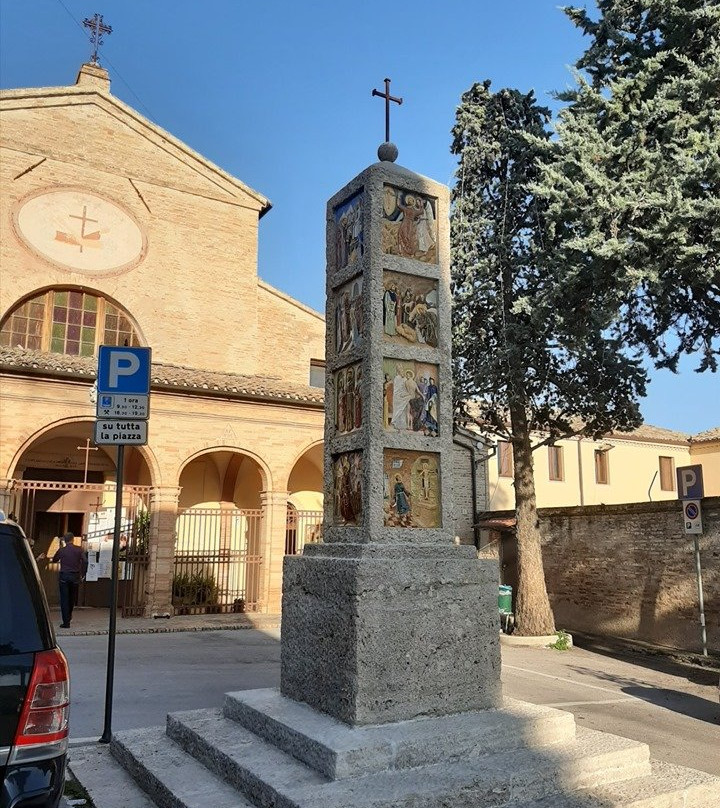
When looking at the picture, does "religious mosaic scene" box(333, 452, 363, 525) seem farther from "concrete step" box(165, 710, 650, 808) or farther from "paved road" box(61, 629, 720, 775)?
"paved road" box(61, 629, 720, 775)

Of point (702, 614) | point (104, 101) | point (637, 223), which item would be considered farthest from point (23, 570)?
point (104, 101)

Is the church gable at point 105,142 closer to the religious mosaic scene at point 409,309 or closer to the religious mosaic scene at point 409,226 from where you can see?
the religious mosaic scene at point 409,226

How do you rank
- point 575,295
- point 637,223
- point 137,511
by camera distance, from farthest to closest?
point 137,511 → point 575,295 → point 637,223

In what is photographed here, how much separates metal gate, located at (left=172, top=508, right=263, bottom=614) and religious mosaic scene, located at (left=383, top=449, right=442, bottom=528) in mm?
11328

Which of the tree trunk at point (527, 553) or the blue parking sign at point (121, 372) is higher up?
the blue parking sign at point (121, 372)

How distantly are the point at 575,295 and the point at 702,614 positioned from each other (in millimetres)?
5398

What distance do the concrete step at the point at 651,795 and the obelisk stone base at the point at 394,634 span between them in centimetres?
77

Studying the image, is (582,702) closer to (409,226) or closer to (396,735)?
(396,735)

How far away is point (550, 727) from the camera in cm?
436

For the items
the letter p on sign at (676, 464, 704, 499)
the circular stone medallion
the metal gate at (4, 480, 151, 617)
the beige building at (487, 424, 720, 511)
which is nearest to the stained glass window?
the circular stone medallion

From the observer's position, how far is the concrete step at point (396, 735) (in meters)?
3.79

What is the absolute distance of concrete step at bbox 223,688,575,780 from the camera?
3787 mm

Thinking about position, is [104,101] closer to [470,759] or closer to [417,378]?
[417,378]

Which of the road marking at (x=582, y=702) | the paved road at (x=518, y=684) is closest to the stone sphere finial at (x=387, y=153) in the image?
the paved road at (x=518, y=684)
